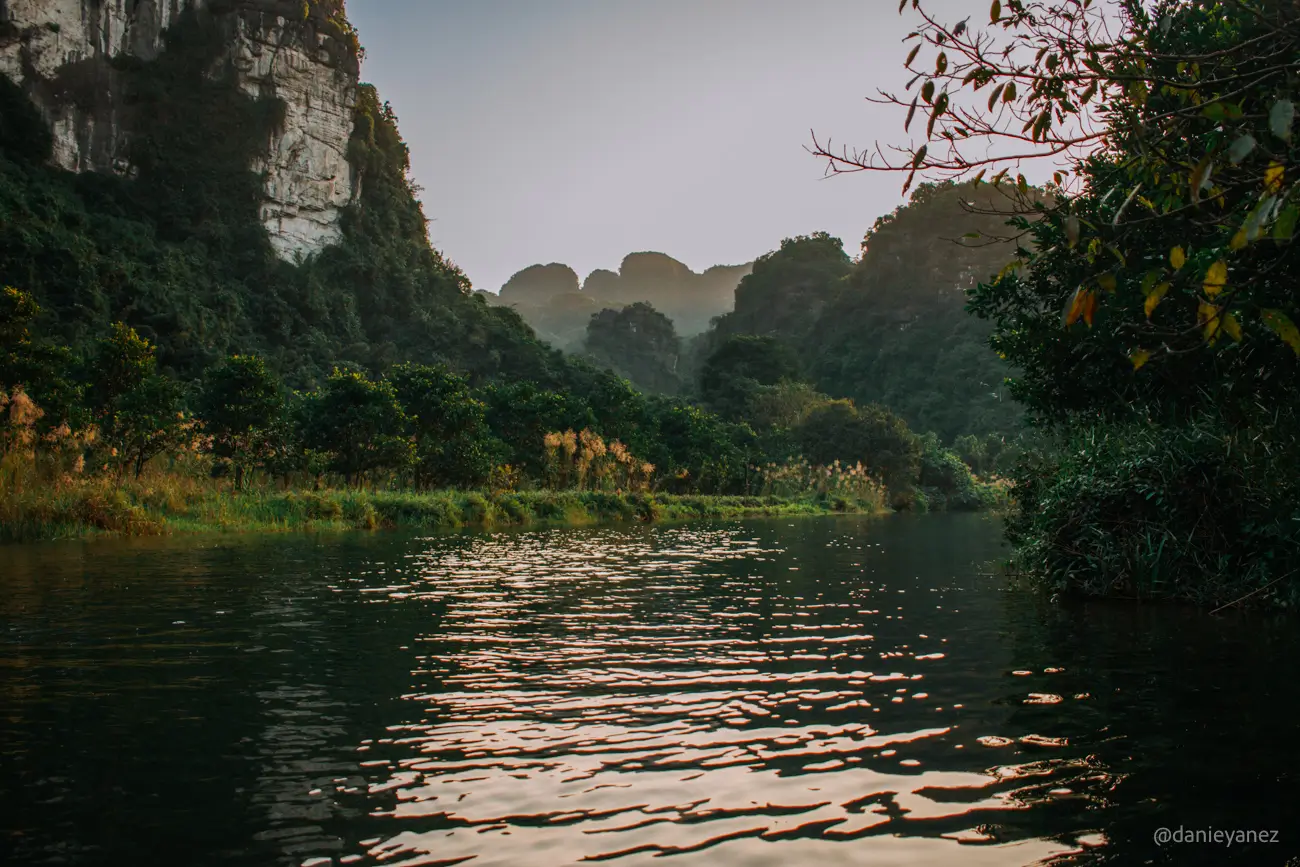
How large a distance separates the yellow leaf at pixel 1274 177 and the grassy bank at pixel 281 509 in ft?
66.9

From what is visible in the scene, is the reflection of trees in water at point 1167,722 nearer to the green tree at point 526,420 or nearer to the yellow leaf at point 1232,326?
the yellow leaf at point 1232,326

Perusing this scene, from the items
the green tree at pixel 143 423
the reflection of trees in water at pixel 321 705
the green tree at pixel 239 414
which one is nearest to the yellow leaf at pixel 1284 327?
the reflection of trees in water at pixel 321 705

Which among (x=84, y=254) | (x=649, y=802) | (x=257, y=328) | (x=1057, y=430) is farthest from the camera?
(x=257, y=328)

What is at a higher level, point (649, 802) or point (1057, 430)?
point (1057, 430)

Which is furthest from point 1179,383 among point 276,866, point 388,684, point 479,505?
point 479,505

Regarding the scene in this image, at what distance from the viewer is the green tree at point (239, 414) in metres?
27.7

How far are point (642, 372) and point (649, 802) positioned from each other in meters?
126

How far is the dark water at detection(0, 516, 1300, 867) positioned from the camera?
13.6 ft

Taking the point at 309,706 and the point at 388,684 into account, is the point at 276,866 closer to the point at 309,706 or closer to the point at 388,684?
the point at 309,706

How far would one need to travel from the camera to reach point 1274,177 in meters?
3.18

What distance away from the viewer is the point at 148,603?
10.9 meters

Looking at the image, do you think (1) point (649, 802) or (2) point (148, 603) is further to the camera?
(2) point (148, 603)

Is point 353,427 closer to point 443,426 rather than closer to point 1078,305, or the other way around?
point 443,426

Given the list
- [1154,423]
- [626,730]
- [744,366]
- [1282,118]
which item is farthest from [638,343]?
[1282,118]
